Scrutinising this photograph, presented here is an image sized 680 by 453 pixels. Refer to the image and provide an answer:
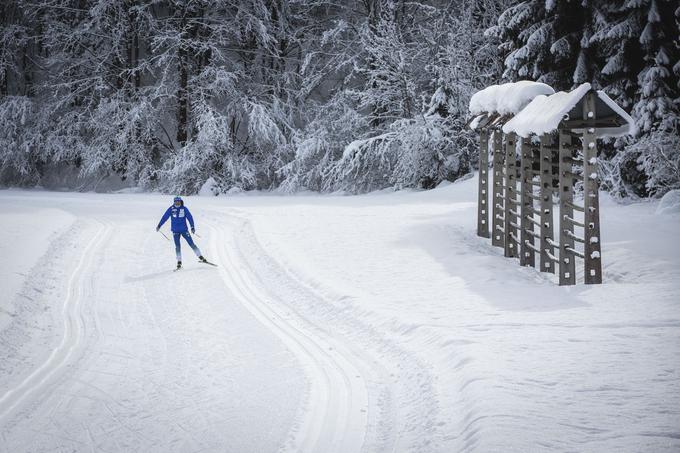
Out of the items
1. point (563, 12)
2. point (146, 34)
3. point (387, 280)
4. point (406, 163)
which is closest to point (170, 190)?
point (146, 34)

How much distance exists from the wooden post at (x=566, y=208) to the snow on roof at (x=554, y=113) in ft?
1.72

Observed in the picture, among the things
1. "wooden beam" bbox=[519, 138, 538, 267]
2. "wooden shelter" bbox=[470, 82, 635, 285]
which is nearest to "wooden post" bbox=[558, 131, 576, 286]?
"wooden shelter" bbox=[470, 82, 635, 285]

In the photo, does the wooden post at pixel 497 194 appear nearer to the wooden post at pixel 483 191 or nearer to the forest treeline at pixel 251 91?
the wooden post at pixel 483 191


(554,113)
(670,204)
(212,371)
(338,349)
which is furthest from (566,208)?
(670,204)

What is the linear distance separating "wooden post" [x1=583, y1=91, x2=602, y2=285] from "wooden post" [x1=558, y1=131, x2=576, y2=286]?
16.4 inches

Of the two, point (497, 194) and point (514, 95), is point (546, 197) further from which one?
point (497, 194)

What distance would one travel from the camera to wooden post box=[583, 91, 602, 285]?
1009 centimetres

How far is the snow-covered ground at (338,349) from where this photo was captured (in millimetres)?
5410

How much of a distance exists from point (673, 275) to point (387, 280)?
495 cm

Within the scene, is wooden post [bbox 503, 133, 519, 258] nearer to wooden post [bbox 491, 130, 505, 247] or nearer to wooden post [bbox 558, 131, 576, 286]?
wooden post [bbox 491, 130, 505, 247]

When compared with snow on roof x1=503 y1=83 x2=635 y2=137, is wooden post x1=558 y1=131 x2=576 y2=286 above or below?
below

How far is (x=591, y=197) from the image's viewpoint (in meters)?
10.2

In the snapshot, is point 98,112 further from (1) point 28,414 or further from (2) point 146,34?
(1) point 28,414

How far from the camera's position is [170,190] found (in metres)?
30.0
